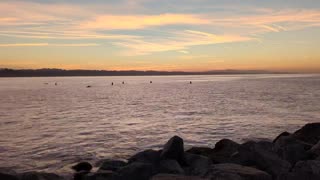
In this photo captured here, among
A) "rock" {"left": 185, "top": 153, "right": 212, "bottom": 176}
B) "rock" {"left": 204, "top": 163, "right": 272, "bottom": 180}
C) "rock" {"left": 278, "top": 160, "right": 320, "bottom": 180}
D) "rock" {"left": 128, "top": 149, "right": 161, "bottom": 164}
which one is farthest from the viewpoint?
"rock" {"left": 128, "top": 149, "right": 161, "bottom": 164}

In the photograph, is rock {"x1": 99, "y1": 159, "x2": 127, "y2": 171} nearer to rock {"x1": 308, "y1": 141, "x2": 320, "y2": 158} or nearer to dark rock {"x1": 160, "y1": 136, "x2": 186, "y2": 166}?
dark rock {"x1": 160, "y1": 136, "x2": 186, "y2": 166}

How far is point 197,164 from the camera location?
13930mm

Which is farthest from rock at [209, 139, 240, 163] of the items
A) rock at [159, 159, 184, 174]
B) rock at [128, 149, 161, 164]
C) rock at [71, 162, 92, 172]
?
rock at [71, 162, 92, 172]

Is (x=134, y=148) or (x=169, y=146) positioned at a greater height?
(x=169, y=146)

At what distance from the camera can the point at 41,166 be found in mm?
17578

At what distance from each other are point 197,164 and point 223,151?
2807 millimetres

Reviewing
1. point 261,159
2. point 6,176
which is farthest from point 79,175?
point 261,159

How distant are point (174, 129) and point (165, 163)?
1604 cm

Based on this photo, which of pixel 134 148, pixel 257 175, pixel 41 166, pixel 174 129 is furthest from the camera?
pixel 174 129

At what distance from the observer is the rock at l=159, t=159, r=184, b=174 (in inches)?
511

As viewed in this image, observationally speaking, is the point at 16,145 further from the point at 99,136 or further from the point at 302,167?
the point at 302,167

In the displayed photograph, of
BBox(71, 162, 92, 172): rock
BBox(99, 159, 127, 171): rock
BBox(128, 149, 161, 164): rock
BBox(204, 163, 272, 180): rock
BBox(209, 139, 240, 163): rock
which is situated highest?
BBox(204, 163, 272, 180): rock

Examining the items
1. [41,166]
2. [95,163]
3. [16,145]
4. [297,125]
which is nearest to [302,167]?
[95,163]

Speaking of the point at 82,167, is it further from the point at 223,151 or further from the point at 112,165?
the point at 223,151
